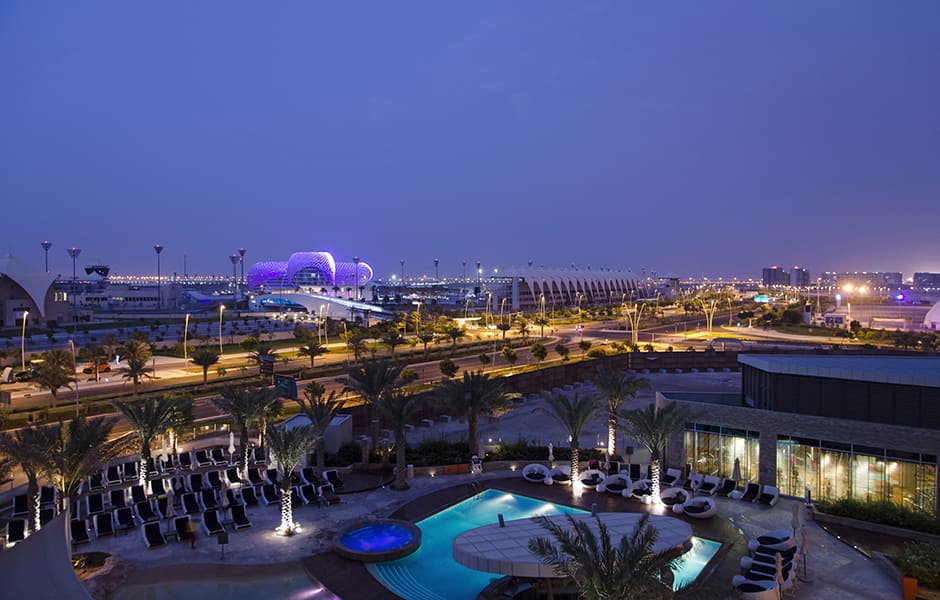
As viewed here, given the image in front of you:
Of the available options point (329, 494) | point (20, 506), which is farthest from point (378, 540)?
point (20, 506)

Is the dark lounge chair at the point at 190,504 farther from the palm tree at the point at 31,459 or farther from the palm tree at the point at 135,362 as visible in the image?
the palm tree at the point at 135,362

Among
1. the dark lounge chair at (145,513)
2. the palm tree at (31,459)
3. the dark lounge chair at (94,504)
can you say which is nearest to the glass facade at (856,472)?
the dark lounge chair at (145,513)

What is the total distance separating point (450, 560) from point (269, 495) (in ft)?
21.9

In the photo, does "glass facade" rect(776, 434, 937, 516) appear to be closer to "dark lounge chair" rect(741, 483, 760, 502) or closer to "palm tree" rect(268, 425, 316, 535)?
"dark lounge chair" rect(741, 483, 760, 502)

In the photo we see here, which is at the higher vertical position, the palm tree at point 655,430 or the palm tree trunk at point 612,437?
the palm tree at point 655,430

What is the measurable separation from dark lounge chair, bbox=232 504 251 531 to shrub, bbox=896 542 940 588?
15.8 metres

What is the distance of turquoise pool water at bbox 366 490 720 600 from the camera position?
1440cm

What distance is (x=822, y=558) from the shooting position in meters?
14.9

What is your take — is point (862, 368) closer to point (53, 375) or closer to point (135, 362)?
point (135, 362)

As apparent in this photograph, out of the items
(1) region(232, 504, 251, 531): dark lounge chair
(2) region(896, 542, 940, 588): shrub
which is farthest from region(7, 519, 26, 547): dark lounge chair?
(2) region(896, 542, 940, 588): shrub

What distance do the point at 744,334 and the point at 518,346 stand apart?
27595 mm

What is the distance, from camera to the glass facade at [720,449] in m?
20.5

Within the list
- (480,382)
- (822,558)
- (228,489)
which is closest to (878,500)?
(822,558)

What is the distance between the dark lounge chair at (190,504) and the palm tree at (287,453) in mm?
2630
